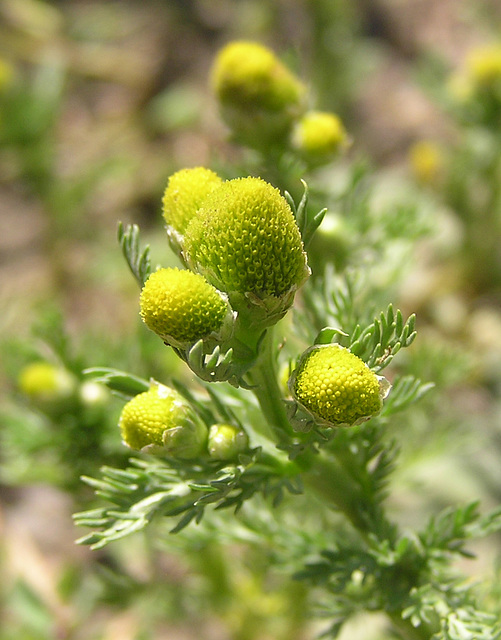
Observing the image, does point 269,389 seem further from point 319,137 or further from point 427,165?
point 427,165

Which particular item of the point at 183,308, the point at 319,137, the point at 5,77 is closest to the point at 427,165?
the point at 319,137

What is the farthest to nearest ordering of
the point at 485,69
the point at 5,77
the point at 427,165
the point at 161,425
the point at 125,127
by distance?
the point at 125,127 → the point at 5,77 → the point at 427,165 → the point at 485,69 → the point at 161,425

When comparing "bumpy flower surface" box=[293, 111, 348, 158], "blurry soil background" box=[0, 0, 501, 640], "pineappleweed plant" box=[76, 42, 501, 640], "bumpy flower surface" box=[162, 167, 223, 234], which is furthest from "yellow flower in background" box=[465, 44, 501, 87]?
"bumpy flower surface" box=[162, 167, 223, 234]

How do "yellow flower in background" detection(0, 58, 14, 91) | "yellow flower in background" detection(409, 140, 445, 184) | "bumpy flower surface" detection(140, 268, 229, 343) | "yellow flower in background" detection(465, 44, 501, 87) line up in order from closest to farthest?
"bumpy flower surface" detection(140, 268, 229, 343) < "yellow flower in background" detection(465, 44, 501, 87) < "yellow flower in background" detection(409, 140, 445, 184) < "yellow flower in background" detection(0, 58, 14, 91)

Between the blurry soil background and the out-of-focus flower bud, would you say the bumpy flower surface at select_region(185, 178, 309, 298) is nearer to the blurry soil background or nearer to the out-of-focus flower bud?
the out-of-focus flower bud

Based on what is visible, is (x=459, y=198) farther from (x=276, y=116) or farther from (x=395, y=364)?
(x=276, y=116)

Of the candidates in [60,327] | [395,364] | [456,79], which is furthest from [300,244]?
[456,79]
